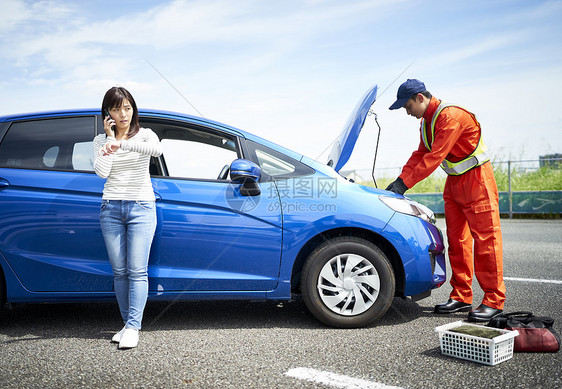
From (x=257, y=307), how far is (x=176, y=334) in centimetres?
97

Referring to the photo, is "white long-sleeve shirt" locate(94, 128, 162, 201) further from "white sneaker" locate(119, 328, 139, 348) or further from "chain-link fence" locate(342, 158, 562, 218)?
"chain-link fence" locate(342, 158, 562, 218)

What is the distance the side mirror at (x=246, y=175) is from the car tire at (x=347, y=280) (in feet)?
2.07

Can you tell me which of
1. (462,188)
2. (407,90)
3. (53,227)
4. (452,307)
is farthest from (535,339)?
(53,227)

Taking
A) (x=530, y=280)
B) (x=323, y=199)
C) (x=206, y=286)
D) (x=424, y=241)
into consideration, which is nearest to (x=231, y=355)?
(x=206, y=286)

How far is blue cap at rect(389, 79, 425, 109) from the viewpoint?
416 centimetres

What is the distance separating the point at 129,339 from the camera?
3262mm

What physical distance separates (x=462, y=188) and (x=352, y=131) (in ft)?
3.27

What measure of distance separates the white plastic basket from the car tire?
1.90 ft

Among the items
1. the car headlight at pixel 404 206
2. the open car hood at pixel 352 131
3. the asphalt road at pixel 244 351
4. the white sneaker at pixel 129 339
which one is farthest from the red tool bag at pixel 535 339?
the white sneaker at pixel 129 339

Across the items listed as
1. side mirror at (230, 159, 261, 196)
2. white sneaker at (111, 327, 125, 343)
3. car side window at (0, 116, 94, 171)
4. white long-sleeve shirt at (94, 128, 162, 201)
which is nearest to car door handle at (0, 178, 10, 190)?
car side window at (0, 116, 94, 171)

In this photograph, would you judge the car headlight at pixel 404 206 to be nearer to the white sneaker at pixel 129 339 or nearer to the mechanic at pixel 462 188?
the mechanic at pixel 462 188

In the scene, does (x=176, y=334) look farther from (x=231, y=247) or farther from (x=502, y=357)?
(x=502, y=357)

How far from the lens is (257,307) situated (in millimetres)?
4375

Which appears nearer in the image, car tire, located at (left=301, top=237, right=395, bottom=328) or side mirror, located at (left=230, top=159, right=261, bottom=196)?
side mirror, located at (left=230, top=159, right=261, bottom=196)
